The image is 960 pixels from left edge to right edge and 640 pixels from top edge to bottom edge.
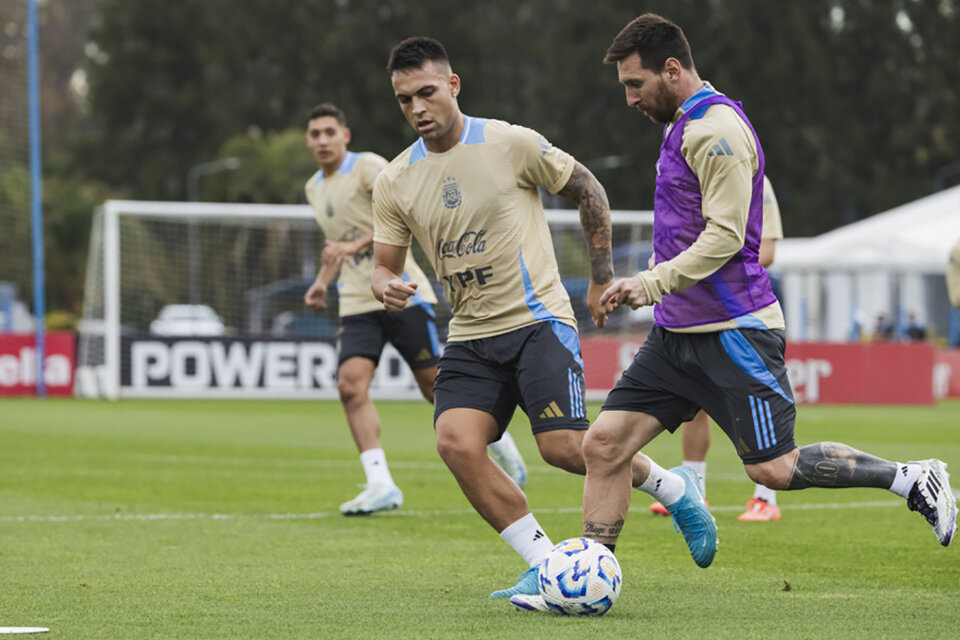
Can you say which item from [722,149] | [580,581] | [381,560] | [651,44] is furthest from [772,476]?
[381,560]

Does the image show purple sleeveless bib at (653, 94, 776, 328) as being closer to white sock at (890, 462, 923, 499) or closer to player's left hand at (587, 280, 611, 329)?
player's left hand at (587, 280, 611, 329)

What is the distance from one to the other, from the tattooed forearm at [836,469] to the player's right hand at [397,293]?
165 cm

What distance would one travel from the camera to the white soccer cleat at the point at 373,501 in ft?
31.9

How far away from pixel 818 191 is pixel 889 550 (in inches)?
2221

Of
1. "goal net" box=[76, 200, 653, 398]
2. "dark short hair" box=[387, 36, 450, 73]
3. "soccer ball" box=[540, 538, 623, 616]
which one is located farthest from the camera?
"goal net" box=[76, 200, 653, 398]

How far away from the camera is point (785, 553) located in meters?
7.96

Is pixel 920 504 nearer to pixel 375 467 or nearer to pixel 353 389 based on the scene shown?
pixel 375 467

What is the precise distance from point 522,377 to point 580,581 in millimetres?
929

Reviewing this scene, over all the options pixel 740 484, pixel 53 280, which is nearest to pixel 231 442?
pixel 740 484

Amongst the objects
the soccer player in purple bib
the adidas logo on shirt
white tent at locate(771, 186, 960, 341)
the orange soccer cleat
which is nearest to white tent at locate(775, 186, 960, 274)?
white tent at locate(771, 186, 960, 341)

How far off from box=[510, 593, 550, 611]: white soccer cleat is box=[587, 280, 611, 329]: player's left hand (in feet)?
3.53

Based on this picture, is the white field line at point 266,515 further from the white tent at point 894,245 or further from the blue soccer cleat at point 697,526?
the white tent at point 894,245

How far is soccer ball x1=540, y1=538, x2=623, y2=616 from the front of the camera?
234 inches

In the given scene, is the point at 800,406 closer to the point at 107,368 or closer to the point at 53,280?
the point at 107,368
